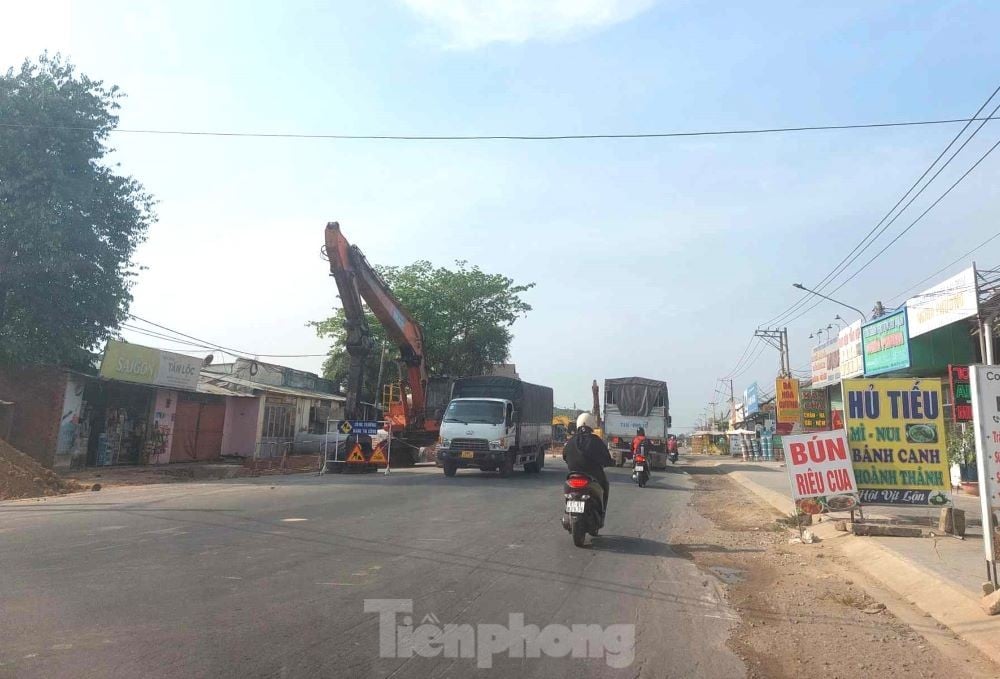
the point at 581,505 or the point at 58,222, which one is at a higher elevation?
the point at 58,222

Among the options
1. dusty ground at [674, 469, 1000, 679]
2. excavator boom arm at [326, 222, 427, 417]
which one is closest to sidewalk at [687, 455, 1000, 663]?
dusty ground at [674, 469, 1000, 679]

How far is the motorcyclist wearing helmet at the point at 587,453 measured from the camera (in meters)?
9.25

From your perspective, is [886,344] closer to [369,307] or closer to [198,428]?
[369,307]

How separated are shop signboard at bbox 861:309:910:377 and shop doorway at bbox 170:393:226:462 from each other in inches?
1021

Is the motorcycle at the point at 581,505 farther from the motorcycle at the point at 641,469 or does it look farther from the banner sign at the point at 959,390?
the motorcycle at the point at 641,469

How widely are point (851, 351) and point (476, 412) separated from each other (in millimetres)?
14828

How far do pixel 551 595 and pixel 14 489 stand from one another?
14.2 meters

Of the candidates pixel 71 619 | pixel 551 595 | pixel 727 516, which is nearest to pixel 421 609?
pixel 551 595

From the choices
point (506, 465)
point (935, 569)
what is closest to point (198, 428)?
point (506, 465)

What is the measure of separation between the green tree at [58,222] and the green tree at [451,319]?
1896 centimetres

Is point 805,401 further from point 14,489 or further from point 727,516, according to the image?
point 14,489

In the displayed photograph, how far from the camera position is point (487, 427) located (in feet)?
67.8

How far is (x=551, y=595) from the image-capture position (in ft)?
21.4

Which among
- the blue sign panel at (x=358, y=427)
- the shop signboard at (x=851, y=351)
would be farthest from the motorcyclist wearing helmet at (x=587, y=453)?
the shop signboard at (x=851, y=351)
